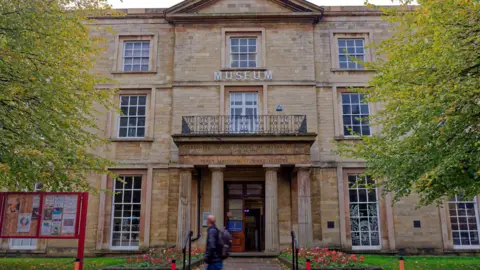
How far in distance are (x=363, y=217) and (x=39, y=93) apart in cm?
1362

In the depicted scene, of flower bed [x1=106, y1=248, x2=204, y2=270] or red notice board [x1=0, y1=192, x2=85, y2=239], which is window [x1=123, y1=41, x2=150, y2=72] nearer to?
flower bed [x1=106, y1=248, x2=204, y2=270]

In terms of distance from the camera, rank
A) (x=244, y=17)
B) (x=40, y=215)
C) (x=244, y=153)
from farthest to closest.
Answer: (x=244, y=17), (x=244, y=153), (x=40, y=215)

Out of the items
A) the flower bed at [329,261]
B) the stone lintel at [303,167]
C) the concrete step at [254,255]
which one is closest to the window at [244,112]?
the stone lintel at [303,167]

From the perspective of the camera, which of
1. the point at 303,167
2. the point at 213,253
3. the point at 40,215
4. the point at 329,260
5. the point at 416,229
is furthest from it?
the point at 416,229

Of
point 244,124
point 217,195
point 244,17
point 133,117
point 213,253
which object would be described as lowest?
point 213,253

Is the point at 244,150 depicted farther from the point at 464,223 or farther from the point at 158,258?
the point at 464,223

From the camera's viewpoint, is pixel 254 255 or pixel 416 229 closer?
pixel 254 255

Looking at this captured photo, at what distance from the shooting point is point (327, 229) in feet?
54.5

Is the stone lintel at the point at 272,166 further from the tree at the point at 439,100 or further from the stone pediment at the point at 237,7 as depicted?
the stone pediment at the point at 237,7

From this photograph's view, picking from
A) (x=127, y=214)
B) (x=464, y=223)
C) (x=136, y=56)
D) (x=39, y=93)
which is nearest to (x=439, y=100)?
(x=39, y=93)

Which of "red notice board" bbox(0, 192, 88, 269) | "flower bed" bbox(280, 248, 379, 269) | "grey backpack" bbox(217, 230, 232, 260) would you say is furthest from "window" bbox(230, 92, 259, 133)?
"grey backpack" bbox(217, 230, 232, 260)

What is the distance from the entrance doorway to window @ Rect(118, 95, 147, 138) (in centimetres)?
489

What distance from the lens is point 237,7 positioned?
19.0 m

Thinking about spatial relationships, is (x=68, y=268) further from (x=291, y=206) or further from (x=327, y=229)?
(x=327, y=229)
